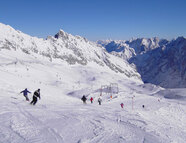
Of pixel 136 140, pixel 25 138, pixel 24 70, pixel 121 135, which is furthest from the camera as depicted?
pixel 24 70

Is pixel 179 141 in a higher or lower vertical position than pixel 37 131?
lower

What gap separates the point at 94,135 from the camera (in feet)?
26.3

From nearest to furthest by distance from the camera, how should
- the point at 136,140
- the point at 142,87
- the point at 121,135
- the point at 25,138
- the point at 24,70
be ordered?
1. the point at 25,138
2. the point at 136,140
3. the point at 121,135
4. the point at 24,70
5. the point at 142,87

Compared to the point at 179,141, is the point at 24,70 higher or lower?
higher

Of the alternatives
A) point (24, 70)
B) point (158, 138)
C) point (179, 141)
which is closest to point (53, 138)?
point (158, 138)

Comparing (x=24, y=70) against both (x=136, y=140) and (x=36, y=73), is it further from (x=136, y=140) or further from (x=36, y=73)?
(x=136, y=140)

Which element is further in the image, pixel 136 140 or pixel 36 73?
pixel 36 73

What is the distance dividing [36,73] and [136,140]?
132800mm

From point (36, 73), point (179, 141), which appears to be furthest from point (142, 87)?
point (179, 141)

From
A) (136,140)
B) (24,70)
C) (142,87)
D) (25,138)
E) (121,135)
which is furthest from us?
(142,87)

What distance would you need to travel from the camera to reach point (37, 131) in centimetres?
803

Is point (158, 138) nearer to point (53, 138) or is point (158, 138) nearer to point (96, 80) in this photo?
point (53, 138)

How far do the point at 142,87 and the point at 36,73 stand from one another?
288 ft

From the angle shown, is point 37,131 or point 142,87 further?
point 142,87
